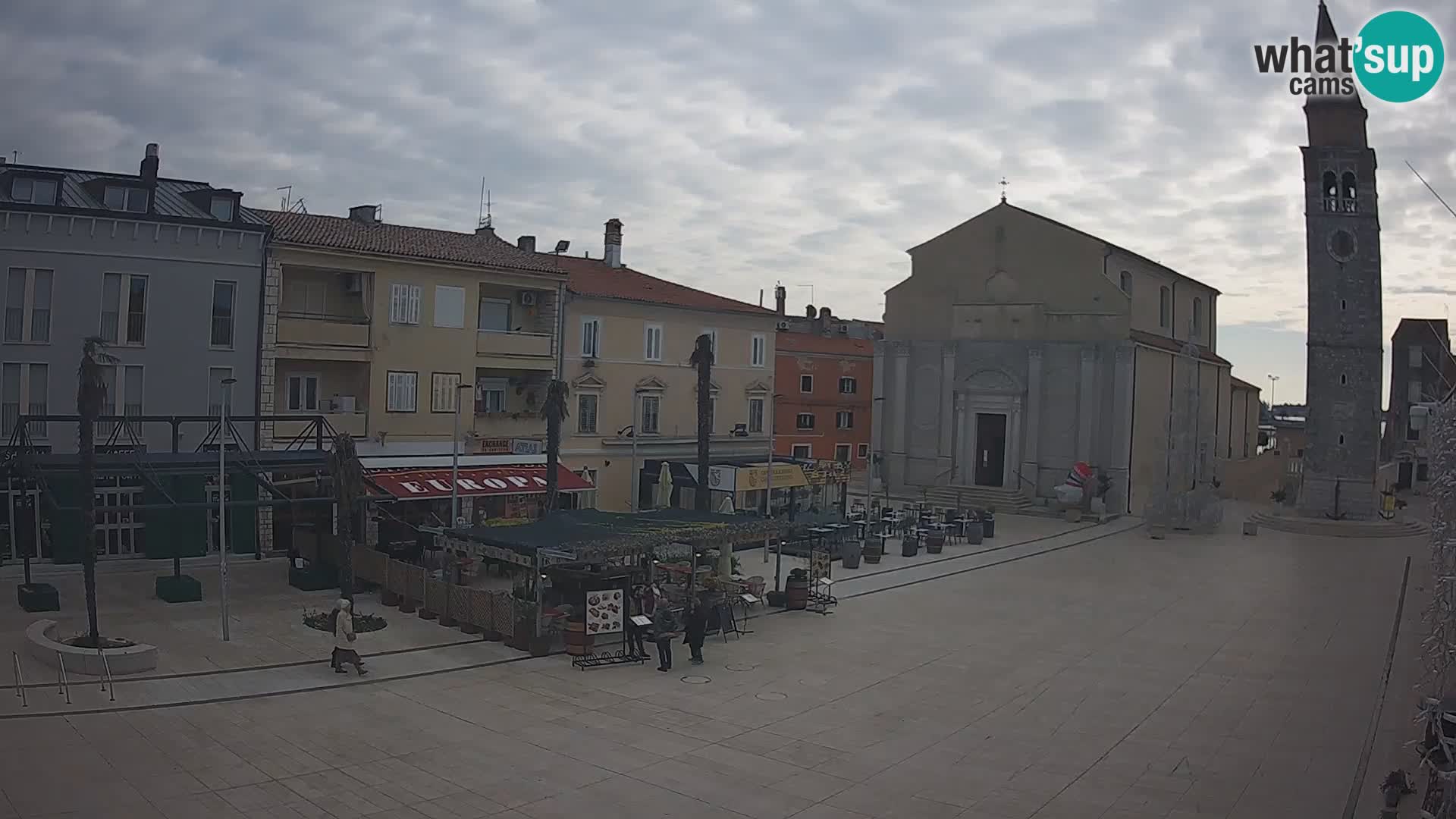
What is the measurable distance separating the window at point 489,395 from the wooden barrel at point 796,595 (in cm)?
1581

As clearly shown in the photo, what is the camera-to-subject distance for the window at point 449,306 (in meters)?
36.3

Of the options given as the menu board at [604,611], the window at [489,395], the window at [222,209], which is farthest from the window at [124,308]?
the menu board at [604,611]

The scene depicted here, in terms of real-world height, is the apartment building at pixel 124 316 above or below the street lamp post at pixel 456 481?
above

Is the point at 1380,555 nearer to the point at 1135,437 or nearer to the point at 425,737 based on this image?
the point at 1135,437

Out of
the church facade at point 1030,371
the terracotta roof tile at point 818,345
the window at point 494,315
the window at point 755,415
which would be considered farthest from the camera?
the terracotta roof tile at point 818,345

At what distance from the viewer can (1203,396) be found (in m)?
64.9

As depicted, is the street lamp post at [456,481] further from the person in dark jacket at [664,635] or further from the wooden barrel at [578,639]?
the person in dark jacket at [664,635]

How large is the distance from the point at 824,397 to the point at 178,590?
143 ft

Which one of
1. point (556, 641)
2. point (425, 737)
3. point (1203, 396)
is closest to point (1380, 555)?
point (1203, 396)

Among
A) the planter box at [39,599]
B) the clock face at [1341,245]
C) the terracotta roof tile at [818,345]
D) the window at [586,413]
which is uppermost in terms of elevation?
the clock face at [1341,245]

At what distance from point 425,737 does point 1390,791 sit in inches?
508

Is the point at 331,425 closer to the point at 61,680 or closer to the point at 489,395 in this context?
the point at 489,395

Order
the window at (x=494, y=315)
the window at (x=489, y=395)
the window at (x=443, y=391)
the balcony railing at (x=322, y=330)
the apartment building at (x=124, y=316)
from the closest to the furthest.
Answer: the apartment building at (x=124, y=316), the balcony railing at (x=322, y=330), the window at (x=443, y=391), the window at (x=489, y=395), the window at (x=494, y=315)

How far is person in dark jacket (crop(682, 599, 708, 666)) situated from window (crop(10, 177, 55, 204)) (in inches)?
875
